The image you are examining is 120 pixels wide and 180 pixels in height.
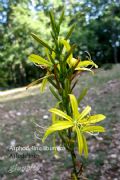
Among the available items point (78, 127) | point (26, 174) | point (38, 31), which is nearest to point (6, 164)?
point (26, 174)

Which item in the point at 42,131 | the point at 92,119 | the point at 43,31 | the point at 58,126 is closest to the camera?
the point at 58,126

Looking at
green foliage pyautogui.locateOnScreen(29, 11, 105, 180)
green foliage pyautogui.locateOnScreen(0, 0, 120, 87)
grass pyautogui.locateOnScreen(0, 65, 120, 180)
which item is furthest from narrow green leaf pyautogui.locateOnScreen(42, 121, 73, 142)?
green foliage pyautogui.locateOnScreen(0, 0, 120, 87)

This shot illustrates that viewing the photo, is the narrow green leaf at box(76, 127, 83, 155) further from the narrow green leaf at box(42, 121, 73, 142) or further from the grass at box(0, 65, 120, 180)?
the grass at box(0, 65, 120, 180)

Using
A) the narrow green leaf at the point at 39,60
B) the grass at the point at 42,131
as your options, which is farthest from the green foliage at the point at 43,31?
the narrow green leaf at the point at 39,60

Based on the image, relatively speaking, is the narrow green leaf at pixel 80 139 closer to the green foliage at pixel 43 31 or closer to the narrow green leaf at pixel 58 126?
the narrow green leaf at pixel 58 126

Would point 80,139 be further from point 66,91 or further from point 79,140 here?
point 66,91

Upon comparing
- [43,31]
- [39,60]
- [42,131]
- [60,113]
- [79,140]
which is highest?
[43,31]

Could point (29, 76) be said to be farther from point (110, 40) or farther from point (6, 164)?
point (6, 164)

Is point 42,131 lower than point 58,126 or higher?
lower

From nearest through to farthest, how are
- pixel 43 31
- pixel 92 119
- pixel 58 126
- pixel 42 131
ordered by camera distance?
1. pixel 58 126
2. pixel 92 119
3. pixel 42 131
4. pixel 43 31

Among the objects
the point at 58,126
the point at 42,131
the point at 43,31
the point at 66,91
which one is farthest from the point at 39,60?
the point at 43,31

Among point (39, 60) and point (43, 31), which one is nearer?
point (39, 60)
